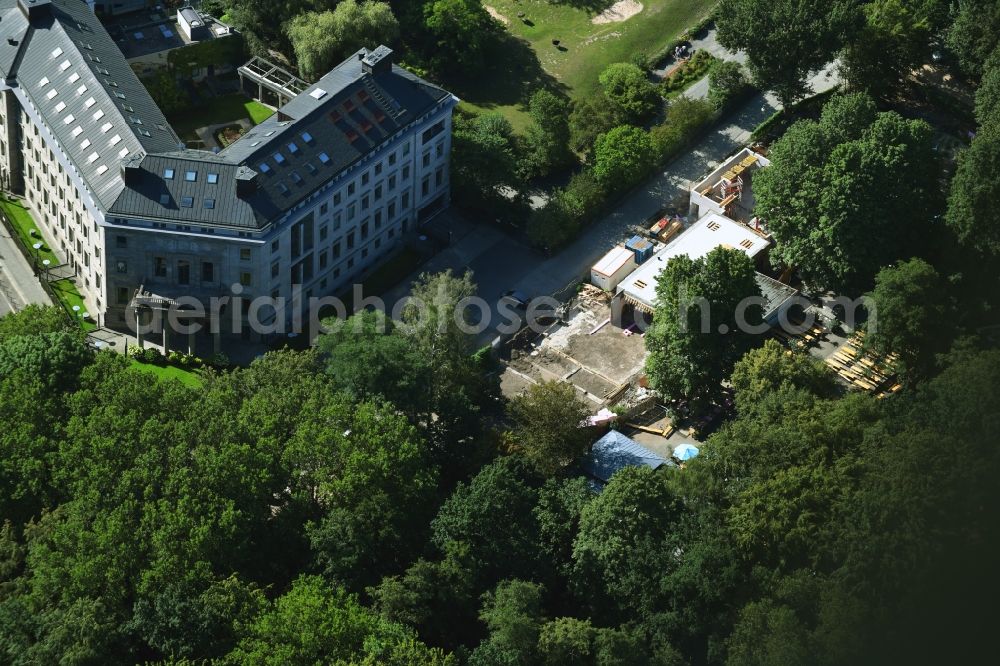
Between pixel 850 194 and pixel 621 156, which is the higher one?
pixel 850 194

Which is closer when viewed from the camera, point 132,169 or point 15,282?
point 132,169

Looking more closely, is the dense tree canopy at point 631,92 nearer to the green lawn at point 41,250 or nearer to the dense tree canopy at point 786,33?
the dense tree canopy at point 786,33

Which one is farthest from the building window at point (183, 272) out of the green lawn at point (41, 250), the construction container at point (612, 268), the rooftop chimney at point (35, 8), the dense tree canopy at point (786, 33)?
the dense tree canopy at point (786, 33)

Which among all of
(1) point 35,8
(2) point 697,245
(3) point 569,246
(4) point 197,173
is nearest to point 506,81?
(3) point 569,246

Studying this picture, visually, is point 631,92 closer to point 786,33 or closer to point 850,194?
point 786,33

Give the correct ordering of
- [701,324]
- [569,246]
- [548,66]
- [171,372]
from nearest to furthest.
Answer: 1. [701,324]
2. [171,372]
3. [569,246]
4. [548,66]

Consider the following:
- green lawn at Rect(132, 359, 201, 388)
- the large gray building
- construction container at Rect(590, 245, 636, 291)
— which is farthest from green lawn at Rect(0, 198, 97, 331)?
construction container at Rect(590, 245, 636, 291)

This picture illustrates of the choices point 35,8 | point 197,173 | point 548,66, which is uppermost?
point 35,8

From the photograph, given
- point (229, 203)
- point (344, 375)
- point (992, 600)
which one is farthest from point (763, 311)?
point (992, 600)
